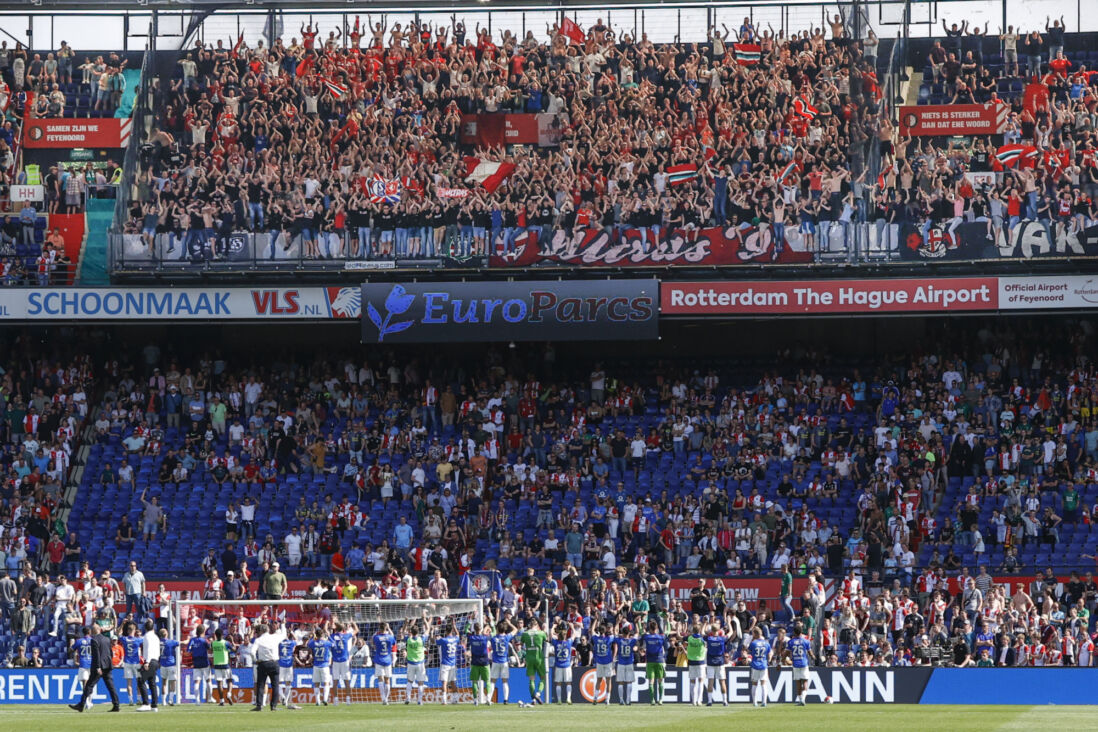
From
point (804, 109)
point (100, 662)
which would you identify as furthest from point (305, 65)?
point (100, 662)

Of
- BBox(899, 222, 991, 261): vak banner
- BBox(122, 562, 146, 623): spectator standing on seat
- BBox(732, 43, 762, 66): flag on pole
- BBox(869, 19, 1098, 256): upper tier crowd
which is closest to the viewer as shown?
BBox(122, 562, 146, 623): spectator standing on seat

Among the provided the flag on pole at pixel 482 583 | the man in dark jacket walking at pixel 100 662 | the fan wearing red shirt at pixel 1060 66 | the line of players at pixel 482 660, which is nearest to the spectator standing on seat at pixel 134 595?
the line of players at pixel 482 660

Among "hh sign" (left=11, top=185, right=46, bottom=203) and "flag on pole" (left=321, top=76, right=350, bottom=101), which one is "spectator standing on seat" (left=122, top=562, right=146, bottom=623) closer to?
"hh sign" (left=11, top=185, right=46, bottom=203)

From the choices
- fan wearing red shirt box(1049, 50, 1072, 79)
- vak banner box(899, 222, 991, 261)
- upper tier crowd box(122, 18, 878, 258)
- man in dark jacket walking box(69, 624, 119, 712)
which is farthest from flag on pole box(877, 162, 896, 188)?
man in dark jacket walking box(69, 624, 119, 712)

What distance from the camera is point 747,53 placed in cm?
4350

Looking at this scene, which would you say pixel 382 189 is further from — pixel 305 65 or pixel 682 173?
pixel 682 173

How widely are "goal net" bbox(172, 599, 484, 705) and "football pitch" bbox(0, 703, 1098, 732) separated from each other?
1.56 m

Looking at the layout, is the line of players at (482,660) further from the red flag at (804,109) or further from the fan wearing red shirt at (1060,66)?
the fan wearing red shirt at (1060,66)

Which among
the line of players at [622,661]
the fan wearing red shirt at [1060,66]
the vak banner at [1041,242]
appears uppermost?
the fan wearing red shirt at [1060,66]

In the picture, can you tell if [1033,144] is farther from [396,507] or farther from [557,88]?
[396,507]

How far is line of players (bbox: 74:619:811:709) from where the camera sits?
95.7 feet

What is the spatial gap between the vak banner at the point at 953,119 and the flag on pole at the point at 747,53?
370cm

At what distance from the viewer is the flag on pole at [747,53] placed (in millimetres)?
43281

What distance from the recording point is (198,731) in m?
22.4
